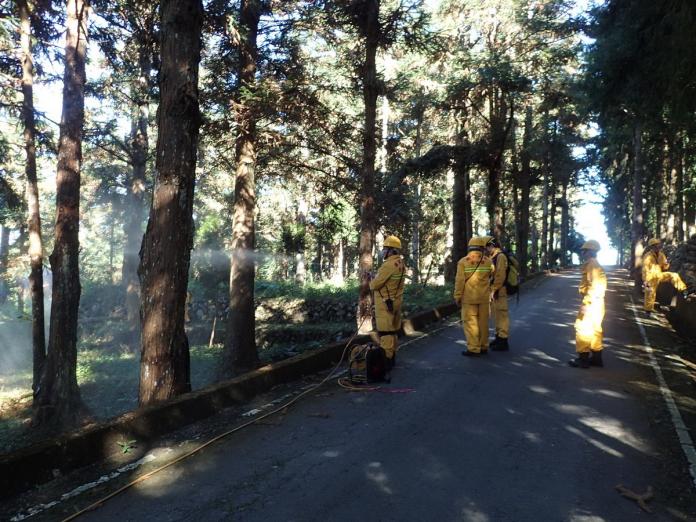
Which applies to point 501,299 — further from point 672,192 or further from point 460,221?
point 672,192

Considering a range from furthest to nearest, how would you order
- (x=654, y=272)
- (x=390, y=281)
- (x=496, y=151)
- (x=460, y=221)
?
(x=460, y=221)
(x=496, y=151)
(x=654, y=272)
(x=390, y=281)

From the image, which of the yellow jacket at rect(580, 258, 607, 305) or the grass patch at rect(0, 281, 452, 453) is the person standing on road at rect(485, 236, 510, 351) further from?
the grass patch at rect(0, 281, 452, 453)

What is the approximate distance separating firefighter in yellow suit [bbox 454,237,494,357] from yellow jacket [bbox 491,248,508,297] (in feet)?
1.79

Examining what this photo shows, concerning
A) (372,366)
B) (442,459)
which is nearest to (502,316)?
(372,366)

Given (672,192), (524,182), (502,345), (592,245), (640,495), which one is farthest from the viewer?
(524,182)

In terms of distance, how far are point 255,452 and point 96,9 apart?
41.2 feet

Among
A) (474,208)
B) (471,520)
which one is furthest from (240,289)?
(474,208)

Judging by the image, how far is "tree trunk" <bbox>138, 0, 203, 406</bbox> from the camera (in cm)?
639

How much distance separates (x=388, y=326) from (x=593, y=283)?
3.36 meters

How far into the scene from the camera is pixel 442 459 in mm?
4562

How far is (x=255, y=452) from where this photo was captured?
16.0 feet

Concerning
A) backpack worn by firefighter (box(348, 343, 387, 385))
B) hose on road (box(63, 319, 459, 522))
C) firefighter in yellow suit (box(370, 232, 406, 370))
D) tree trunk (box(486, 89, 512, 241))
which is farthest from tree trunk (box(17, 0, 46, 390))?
tree trunk (box(486, 89, 512, 241))

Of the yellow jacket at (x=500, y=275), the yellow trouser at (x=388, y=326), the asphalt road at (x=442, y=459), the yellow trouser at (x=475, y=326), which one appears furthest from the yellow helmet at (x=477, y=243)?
the asphalt road at (x=442, y=459)

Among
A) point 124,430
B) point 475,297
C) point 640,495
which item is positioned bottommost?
point 640,495
